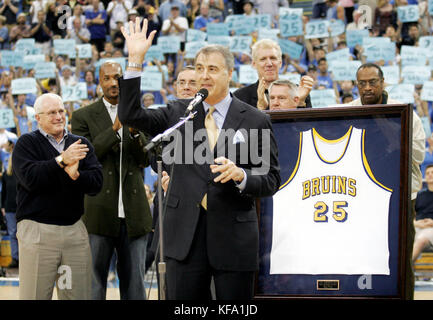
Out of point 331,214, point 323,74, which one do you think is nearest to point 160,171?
point 331,214

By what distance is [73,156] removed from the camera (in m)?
4.09

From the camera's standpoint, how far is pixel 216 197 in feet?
10.1

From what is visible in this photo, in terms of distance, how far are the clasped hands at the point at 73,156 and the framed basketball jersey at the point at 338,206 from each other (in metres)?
1.13

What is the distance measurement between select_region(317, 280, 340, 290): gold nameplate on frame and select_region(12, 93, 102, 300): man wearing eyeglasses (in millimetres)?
1451

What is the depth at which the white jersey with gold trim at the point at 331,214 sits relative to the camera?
3711 mm

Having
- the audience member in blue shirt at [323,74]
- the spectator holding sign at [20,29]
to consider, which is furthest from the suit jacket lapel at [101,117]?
the spectator holding sign at [20,29]

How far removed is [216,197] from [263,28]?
28.5 feet

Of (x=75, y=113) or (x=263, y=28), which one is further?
(x=263, y=28)

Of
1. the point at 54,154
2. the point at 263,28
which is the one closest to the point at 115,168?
the point at 54,154

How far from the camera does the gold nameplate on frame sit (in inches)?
146

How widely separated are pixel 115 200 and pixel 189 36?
7.54 m
